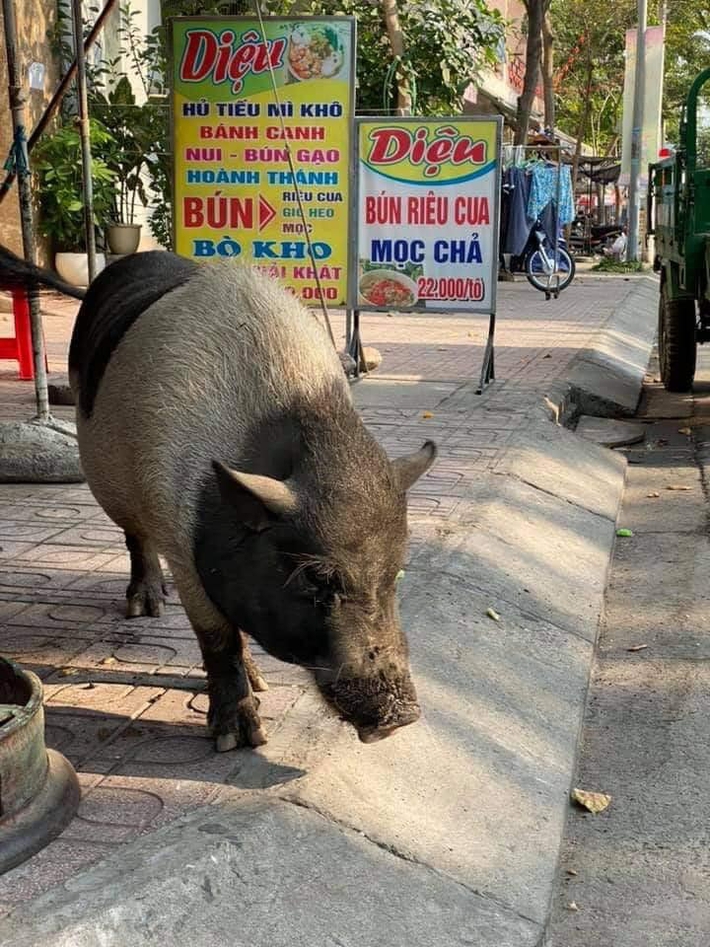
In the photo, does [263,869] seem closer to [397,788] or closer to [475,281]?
[397,788]

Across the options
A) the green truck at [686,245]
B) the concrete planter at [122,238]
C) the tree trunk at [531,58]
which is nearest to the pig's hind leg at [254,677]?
the green truck at [686,245]

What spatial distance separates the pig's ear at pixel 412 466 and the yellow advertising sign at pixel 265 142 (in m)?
5.52

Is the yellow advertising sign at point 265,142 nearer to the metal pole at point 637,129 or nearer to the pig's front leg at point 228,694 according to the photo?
the pig's front leg at point 228,694

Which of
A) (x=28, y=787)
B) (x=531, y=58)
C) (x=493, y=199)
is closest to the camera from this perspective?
(x=28, y=787)

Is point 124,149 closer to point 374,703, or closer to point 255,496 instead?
point 255,496

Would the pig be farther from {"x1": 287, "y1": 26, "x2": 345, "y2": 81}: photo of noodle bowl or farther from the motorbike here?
the motorbike

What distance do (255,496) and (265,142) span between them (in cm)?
637

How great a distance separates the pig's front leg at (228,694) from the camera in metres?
3.57

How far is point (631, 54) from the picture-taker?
2648 cm

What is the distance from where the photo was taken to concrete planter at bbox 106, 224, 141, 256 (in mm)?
15836

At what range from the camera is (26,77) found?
1429cm

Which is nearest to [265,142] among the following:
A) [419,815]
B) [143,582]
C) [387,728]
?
[143,582]

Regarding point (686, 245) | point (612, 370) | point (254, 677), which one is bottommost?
point (612, 370)

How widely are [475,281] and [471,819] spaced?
21.0ft
